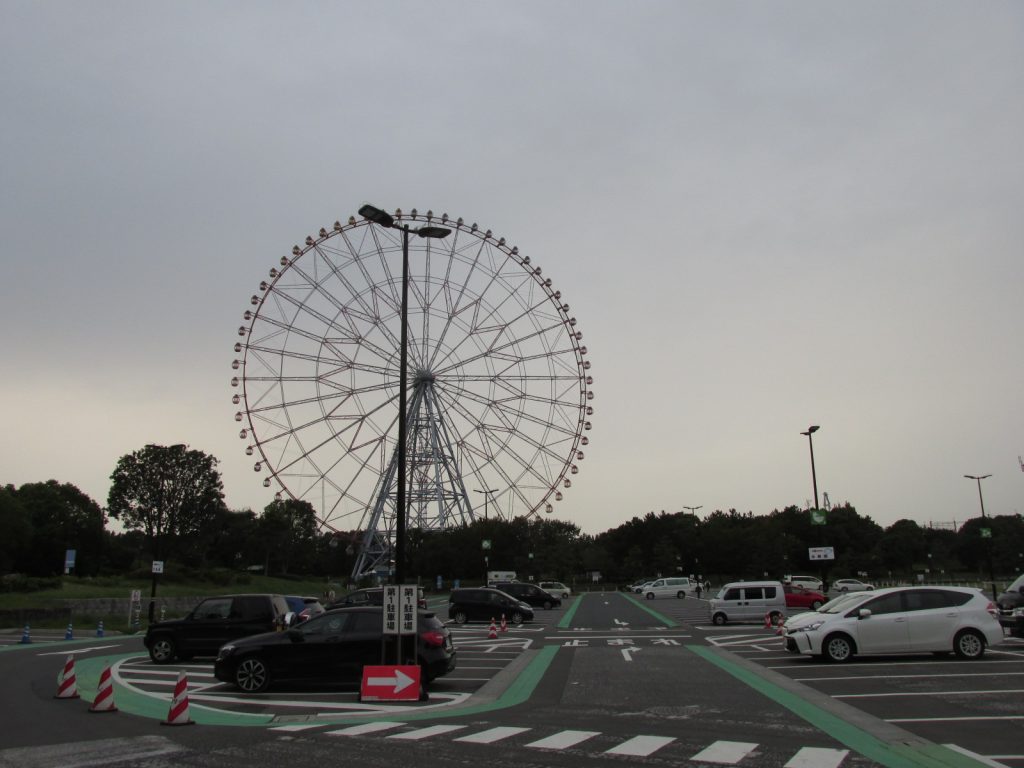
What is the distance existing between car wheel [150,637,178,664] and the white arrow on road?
30.5 feet

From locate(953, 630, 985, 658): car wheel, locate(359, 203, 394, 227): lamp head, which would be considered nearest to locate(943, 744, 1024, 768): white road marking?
locate(953, 630, 985, 658): car wheel

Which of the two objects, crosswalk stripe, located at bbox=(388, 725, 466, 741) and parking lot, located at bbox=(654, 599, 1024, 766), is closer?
parking lot, located at bbox=(654, 599, 1024, 766)

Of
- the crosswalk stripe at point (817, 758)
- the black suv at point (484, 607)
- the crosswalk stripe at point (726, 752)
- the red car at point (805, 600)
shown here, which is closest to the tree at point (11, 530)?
the black suv at point (484, 607)

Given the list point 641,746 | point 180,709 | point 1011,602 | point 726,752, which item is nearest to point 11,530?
point 180,709

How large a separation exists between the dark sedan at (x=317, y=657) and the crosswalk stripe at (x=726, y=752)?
6.65 metres

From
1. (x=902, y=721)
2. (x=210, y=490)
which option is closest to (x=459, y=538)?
(x=210, y=490)

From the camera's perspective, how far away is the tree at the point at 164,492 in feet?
323

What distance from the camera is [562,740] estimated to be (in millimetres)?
9797

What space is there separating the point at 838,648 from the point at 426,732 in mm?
10812

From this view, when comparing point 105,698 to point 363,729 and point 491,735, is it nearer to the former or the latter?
point 363,729

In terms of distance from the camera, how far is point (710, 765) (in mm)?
8328

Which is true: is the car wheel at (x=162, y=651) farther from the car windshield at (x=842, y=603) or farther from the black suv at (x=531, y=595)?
the black suv at (x=531, y=595)

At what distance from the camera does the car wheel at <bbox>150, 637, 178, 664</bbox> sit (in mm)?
20688

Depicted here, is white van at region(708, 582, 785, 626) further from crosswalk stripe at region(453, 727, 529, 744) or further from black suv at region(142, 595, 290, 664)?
crosswalk stripe at region(453, 727, 529, 744)
